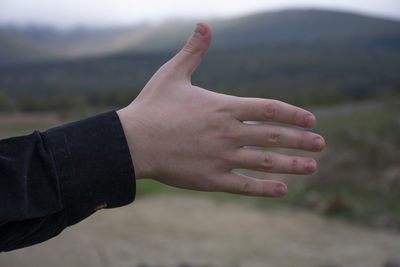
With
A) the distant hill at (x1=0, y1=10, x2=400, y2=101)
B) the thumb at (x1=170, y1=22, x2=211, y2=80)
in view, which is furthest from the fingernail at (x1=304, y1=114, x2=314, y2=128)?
the distant hill at (x1=0, y1=10, x2=400, y2=101)

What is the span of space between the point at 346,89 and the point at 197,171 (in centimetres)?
1708

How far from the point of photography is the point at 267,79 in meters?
18.5

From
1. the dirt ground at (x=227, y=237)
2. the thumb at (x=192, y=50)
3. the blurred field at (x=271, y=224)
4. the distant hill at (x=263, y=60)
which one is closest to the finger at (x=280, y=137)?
the thumb at (x=192, y=50)

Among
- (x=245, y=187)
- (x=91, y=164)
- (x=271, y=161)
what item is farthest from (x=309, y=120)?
(x=91, y=164)

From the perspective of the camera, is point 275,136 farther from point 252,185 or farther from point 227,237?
point 227,237

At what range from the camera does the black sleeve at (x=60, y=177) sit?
1017 millimetres

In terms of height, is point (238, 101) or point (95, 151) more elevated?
point (238, 101)

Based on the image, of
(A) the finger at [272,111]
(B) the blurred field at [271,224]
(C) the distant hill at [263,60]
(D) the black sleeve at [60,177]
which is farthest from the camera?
(C) the distant hill at [263,60]

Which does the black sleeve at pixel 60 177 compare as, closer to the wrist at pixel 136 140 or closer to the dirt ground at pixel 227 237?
the wrist at pixel 136 140

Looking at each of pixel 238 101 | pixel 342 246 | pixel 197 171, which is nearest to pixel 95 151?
pixel 197 171

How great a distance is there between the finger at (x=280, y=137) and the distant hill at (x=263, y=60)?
12.2m

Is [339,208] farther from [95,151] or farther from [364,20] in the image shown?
[364,20]

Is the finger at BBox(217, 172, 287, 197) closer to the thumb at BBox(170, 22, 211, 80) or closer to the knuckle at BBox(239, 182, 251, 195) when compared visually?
the knuckle at BBox(239, 182, 251, 195)

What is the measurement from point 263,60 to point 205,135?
20.8 m
